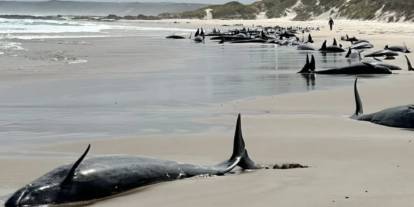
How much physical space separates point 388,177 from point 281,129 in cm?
284

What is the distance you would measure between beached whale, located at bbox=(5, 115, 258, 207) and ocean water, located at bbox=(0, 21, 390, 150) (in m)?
2.12

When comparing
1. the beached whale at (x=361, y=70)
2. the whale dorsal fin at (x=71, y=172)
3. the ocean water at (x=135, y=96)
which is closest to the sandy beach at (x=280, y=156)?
the whale dorsal fin at (x=71, y=172)

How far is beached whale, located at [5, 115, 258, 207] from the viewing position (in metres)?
4.76

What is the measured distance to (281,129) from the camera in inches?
315

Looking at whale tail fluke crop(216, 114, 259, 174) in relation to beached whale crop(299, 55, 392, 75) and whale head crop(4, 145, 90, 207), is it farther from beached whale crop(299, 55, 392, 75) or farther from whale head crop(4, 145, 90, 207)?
beached whale crop(299, 55, 392, 75)

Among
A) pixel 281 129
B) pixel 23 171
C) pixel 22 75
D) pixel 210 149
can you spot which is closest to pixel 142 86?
pixel 22 75

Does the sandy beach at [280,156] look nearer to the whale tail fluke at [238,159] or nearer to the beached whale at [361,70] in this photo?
the whale tail fluke at [238,159]

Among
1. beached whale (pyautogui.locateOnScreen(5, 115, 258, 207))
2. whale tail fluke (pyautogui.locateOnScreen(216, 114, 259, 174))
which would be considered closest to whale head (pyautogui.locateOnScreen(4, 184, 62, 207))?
beached whale (pyautogui.locateOnScreen(5, 115, 258, 207))

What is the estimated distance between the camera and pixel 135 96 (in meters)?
11.3

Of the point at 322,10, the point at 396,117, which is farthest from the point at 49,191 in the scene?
the point at 322,10

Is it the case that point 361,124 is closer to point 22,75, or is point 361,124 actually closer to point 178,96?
point 178,96

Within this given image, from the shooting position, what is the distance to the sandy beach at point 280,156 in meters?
4.74

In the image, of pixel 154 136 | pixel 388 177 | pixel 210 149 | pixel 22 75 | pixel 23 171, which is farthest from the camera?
pixel 22 75

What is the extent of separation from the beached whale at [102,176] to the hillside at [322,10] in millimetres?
47807
